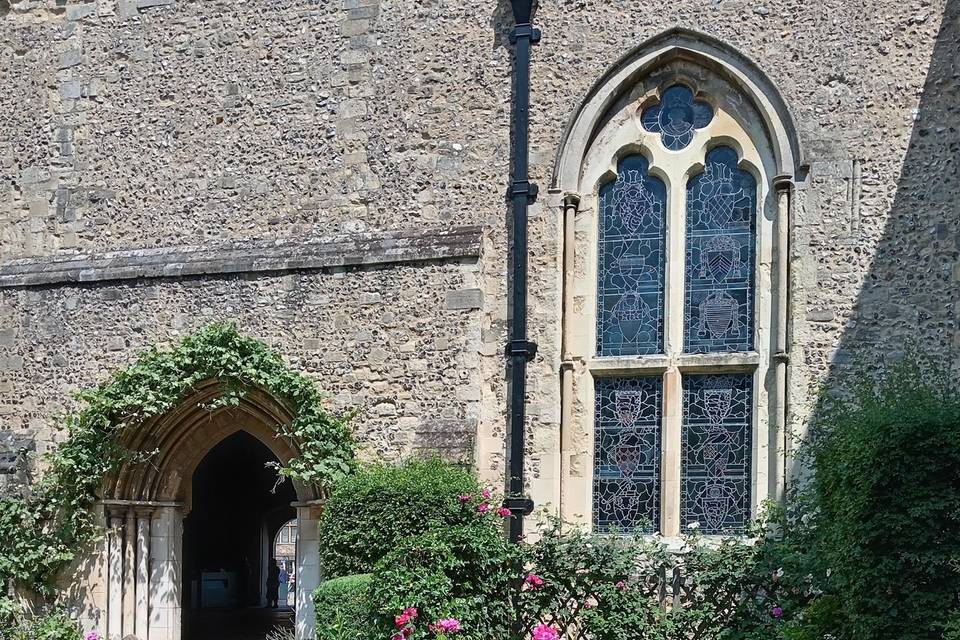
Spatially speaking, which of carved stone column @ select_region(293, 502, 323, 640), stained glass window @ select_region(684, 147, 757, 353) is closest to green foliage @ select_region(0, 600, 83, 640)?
carved stone column @ select_region(293, 502, 323, 640)

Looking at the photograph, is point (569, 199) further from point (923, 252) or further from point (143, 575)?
point (143, 575)

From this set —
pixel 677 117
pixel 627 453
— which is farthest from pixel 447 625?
pixel 677 117

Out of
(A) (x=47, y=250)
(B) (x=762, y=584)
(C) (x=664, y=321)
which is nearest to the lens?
(B) (x=762, y=584)

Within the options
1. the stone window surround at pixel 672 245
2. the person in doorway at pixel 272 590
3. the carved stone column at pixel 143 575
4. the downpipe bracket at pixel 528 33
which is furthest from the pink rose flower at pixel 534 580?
the person in doorway at pixel 272 590

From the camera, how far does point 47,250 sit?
11477 millimetres

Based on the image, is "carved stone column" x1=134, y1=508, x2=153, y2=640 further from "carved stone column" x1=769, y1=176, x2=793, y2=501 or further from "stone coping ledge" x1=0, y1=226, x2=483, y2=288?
"carved stone column" x1=769, y1=176, x2=793, y2=501

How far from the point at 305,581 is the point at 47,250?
367 cm

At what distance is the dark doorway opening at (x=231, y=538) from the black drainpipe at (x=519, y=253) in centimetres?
486

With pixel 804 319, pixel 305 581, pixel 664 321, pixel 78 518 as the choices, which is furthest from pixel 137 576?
pixel 804 319

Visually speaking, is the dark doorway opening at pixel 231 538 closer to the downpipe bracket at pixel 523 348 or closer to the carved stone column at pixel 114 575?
the carved stone column at pixel 114 575

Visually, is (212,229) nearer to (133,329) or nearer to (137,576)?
(133,329)

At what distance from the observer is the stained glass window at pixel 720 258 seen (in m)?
9.78

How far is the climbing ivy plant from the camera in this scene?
10367 millimetres

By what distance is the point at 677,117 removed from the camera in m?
10.2
